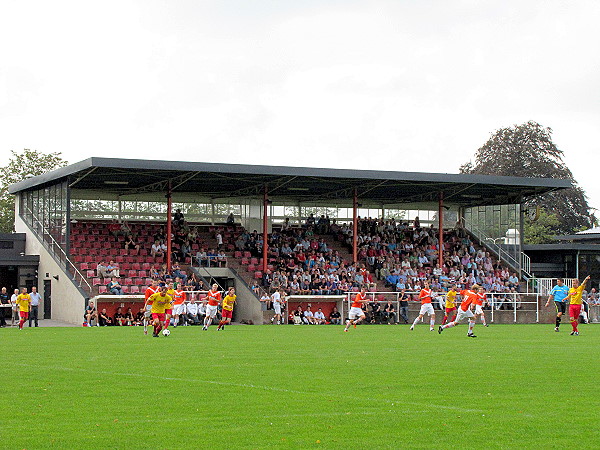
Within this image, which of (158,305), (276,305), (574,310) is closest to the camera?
(158,305)

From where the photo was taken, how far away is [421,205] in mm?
57219

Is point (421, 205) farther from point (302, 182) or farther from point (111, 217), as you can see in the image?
point (111, 217)

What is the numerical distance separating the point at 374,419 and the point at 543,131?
78.2 metres

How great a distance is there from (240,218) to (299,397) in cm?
3945

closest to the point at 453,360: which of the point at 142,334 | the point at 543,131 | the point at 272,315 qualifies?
the point at 142,334

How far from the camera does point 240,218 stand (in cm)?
5209

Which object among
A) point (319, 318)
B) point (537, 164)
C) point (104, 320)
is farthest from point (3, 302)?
point (537, 164)

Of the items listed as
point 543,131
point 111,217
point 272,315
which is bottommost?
point 272,315

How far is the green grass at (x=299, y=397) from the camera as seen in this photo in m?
9.89

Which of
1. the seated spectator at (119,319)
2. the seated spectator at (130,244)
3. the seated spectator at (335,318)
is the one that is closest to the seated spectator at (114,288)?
the seated spectator at (119,319)

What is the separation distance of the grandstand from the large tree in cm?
2815

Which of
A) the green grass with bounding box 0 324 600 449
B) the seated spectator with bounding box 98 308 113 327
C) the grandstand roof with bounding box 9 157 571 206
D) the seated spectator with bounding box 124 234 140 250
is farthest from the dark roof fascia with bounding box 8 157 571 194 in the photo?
the green grass with bounding box 0 324 600 449

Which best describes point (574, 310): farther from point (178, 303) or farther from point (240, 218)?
point (240, 218)

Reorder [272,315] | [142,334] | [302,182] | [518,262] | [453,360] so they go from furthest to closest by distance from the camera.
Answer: [518,262] < [302,182] < [272,315] < [142,334] < [453,360]
